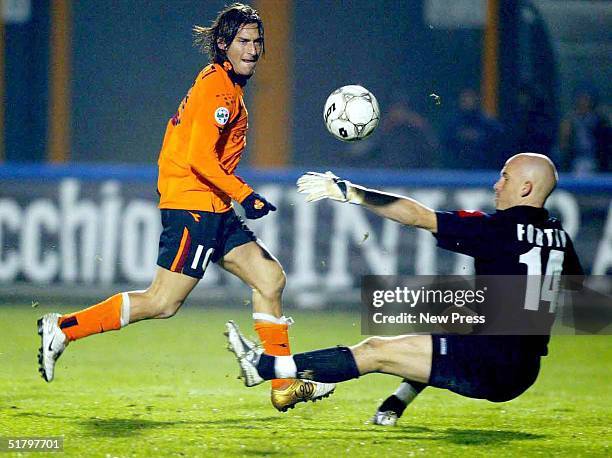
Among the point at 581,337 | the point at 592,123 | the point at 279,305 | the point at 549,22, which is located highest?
the point at 549,22

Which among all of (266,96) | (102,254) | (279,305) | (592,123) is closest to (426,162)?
(592,123)

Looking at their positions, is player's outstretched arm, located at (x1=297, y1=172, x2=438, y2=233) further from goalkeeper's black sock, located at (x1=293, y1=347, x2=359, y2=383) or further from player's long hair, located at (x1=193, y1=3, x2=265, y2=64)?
player's long hair, located at (x1=193, y1=3, x2=265, y2=64)

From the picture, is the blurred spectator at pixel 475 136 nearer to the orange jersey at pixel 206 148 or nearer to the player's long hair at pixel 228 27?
the player's long hair at pixel 228 27

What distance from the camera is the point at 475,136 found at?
474 inches

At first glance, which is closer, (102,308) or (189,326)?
(102,308)

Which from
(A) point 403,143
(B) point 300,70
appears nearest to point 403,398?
(A) point 403,143

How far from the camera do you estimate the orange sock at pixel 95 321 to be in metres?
5.98

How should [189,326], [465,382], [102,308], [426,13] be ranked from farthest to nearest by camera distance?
1. [426,13]
2. [189,326]
3. [102,308]
4. [465,382]

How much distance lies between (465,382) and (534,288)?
0.52 meters

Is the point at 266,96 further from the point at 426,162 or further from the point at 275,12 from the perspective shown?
the point at 426,162

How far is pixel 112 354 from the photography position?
26.3 ft

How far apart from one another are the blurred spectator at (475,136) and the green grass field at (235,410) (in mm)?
3566

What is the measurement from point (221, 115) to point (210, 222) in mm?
532

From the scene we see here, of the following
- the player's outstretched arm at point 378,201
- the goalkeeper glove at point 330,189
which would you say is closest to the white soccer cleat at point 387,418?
the player's outstretched arm at point 378,201
